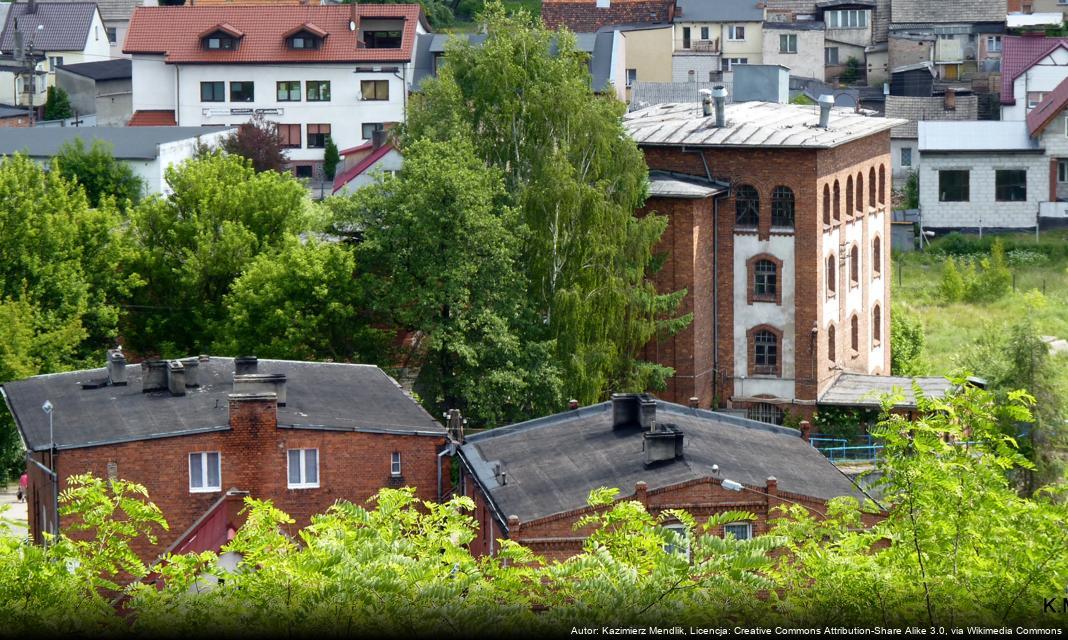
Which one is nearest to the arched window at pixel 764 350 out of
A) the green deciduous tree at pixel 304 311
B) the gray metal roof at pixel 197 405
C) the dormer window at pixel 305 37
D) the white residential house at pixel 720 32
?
the green deciduous tree at pixel 304 311

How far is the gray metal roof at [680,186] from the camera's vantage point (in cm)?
5688

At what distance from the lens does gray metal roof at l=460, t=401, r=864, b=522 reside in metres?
38.3

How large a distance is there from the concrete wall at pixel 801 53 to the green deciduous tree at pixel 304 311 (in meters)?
59.6

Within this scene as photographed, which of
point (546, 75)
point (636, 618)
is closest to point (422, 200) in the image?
point (546, 75)

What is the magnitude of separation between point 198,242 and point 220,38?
43.8m

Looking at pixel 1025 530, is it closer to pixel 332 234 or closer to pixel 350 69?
pixel 332 234

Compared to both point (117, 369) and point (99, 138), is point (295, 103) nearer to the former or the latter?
point (99, 138)

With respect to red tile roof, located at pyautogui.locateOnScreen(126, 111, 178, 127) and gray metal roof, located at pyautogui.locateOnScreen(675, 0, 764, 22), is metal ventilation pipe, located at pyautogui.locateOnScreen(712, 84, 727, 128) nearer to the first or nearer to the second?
red tile roof, located at pyautogui.locateOnScreen(126, 111, 178, 127)

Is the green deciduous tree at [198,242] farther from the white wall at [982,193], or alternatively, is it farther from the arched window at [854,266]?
the white wall at [982,193]

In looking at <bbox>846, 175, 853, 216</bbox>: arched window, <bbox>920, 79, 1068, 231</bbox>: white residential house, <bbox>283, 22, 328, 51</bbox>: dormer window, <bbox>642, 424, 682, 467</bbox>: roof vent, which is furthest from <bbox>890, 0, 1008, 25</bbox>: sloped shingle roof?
<bbox>642, 424, 682, 467</bbox>: roof vent

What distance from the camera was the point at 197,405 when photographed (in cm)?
4506

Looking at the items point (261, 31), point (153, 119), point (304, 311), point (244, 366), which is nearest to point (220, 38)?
point (261, 31)

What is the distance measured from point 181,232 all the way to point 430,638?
4576cm

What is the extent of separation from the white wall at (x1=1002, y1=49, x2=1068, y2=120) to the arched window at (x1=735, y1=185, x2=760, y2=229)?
45.4m
